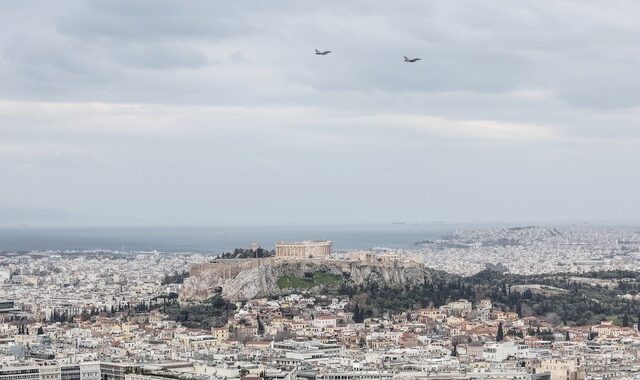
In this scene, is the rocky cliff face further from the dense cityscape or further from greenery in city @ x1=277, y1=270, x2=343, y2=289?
greenery in city @ x1=277, y1=270, x2=343, y2=289

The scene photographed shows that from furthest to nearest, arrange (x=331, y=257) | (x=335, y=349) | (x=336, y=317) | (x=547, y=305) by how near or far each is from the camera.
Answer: (x=331, y=257), (x=547, y=305), (x=336, y=317), (x=335, y=349)

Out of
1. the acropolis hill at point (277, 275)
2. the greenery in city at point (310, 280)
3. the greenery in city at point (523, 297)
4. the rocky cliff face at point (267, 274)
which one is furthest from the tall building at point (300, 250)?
the greenery in city at point (523, 297)

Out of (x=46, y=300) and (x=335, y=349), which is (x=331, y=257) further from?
(x=335, y=349)

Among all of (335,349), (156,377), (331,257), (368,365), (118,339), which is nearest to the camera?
(156,377)

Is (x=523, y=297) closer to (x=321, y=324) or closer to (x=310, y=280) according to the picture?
(x=310, y=280)

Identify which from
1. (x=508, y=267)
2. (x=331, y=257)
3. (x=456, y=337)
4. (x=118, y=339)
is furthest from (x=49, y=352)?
(x=508, y=267)

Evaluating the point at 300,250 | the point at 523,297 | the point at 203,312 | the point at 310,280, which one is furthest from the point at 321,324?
the point at 300,250
